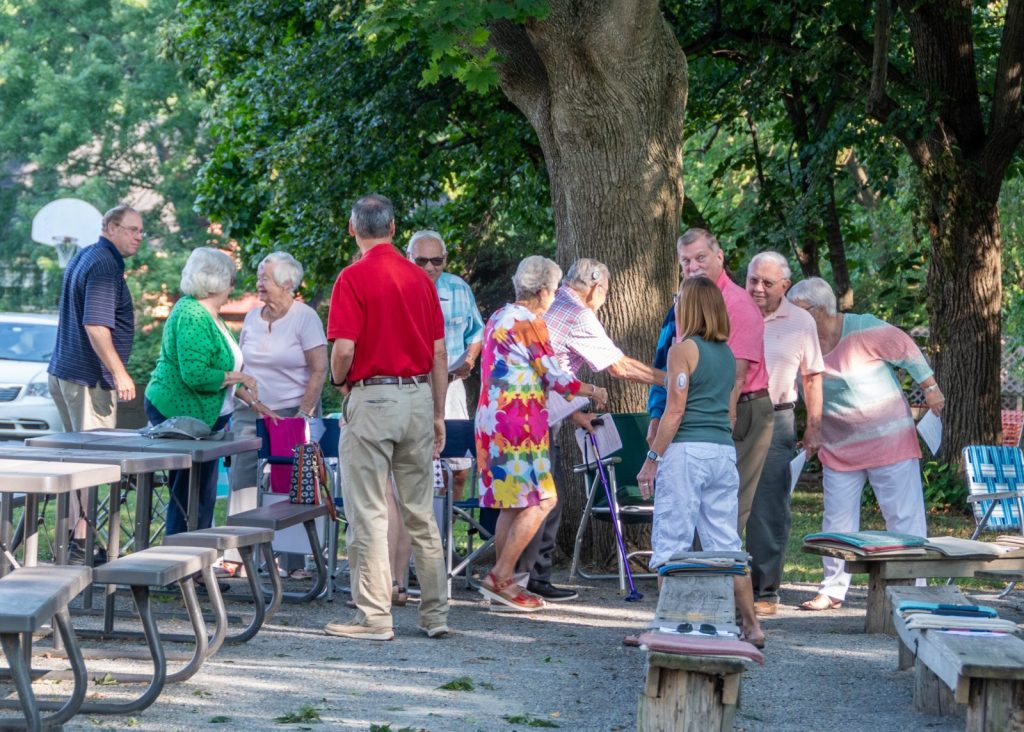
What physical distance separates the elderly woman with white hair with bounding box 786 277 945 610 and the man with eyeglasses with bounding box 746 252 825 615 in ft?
0.62

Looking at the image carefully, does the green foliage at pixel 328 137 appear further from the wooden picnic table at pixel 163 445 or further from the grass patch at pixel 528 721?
the grass patch at pixel 528 721

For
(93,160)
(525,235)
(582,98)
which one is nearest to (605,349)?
(582,98)

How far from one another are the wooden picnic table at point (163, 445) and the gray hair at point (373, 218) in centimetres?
132

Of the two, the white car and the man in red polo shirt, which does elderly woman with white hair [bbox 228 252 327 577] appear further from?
the white car

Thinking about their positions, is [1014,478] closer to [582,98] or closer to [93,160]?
[582,98]

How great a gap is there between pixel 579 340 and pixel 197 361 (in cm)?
212

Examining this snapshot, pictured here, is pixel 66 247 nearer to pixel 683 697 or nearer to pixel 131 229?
pixel 131 229

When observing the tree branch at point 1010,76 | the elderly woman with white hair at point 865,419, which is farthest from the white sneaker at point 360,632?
the tree branch at point 1010,76

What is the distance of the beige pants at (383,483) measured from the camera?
700 cm

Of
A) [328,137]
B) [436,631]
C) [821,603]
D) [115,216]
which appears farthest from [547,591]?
[328,137]

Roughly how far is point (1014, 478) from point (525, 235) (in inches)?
Result: 514

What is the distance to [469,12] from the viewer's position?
854 centimetres

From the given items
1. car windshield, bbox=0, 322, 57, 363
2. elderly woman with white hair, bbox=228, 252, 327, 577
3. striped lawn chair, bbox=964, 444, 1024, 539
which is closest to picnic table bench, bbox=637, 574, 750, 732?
elderly woman with white hair, bbox=228, 252, 327, 577

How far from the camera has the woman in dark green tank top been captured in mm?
6504
